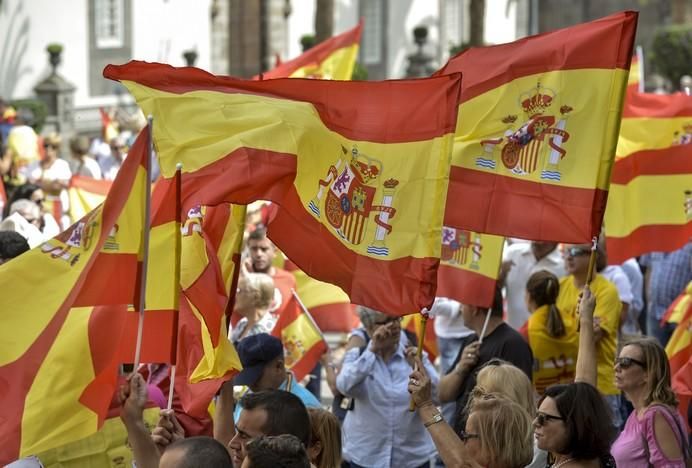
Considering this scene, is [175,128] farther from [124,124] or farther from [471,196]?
[124,124]

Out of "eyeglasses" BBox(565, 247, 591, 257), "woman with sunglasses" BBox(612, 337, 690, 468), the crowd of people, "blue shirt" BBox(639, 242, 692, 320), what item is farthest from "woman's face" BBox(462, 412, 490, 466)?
"blue shirt" BBox(639, 242, 692, 320)

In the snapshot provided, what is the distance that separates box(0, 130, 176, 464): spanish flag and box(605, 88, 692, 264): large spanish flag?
14.1ft

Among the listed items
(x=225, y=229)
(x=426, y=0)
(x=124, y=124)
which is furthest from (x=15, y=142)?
(x=426, y=0)

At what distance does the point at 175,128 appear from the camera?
6.32 m

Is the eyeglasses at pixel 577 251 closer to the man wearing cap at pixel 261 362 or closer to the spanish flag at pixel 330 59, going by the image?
the man wearing cap at pixel 261 362

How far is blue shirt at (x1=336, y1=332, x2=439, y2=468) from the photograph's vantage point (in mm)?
8062

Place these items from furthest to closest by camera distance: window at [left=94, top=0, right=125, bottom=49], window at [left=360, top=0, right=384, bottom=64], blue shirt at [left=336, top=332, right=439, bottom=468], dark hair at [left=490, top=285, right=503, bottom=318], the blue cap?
1. window at [left=360, top=0, right=384, bottom=64]
2. window at [left=94, top=0, right=125, bottom=49]
3. dark hair at [left=490, top=285, right=503, bottom=318]
4. blue shirt at [left=336, top=332, right=439, bottom=468]
5. the blue cap

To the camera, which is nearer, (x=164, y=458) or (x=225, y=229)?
(x=164, y=458)

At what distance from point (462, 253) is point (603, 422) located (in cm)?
253

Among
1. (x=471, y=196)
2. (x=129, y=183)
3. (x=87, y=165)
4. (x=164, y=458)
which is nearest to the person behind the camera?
(x=164, y=458)

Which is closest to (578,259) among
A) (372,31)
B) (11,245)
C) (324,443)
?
(11,245)

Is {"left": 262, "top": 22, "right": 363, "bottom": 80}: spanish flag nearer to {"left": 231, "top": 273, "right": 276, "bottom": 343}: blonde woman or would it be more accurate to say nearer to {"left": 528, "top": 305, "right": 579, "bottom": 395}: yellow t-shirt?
{"left": 231, "top": 273, "right": 276, "bottom": 343}: blonde woman

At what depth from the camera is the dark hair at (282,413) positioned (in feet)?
18.4

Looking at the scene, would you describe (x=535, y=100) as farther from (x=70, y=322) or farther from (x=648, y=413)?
(x=70, y=322)
